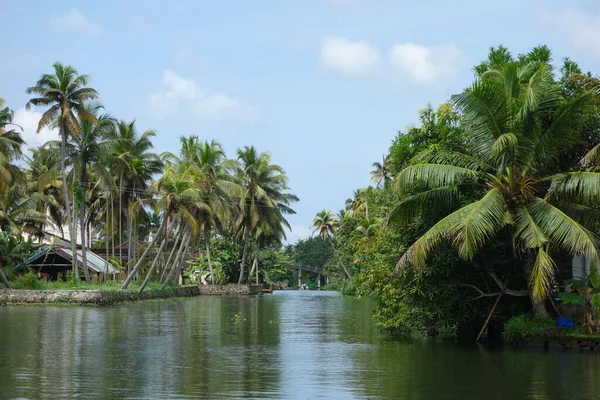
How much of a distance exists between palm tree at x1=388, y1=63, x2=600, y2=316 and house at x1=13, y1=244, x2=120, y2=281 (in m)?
31.7

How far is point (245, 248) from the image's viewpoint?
64.2 metres

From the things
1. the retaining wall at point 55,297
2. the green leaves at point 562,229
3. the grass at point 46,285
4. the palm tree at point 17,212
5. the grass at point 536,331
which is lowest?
the grass at point 536,331

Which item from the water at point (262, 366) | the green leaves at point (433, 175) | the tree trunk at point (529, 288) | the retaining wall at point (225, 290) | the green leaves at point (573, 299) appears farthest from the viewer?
the retaining wall at point (225, 290)

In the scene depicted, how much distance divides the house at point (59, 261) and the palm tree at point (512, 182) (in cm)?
3172

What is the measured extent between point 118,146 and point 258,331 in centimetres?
2518

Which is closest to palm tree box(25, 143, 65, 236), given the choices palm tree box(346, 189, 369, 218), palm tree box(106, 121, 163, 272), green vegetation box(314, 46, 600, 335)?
palm tree box(106, 121, 163, 272)

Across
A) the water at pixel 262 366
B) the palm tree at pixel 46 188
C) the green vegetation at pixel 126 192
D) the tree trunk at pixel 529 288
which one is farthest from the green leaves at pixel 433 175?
the palm tree at pixel 46 188

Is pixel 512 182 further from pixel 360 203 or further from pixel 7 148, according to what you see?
pixel 360 203

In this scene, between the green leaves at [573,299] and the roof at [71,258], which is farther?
the roof at [71,258]

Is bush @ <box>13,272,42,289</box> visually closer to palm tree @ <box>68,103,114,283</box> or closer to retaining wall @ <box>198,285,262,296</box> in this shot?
palm tree @ <box>68,103,114,283</box>

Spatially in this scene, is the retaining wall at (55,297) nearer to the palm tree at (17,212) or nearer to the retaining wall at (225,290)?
the palm tree at (17,212)

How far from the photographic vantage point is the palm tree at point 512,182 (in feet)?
59.5

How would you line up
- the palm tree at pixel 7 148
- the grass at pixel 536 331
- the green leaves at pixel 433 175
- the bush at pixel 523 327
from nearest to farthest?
the grass at pixel 536 331 → the green leaves at pixel 433 175 → the bush at pixel 523 327 → the palm tree at pixel 7 148

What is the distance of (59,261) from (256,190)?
667 inches
